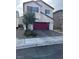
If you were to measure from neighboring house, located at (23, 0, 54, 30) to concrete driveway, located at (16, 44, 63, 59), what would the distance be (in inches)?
6.7

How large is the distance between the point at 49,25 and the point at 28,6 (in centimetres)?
25

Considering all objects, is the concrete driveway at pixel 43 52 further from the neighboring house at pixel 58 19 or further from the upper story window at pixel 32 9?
the upper story window at pixel 32 9

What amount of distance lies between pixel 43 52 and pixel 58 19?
0.31m

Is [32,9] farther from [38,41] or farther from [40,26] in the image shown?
[38,41]

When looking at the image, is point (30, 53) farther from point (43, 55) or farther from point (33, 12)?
point (33, 12)

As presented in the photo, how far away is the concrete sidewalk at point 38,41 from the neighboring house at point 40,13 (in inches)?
3.7

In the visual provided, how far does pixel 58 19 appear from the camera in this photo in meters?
1.09

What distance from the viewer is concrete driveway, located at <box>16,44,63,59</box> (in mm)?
1044

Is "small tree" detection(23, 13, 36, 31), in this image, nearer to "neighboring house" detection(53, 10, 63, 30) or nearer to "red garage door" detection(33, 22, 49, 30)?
"red garage door" detection(33, 22, 49, 30)

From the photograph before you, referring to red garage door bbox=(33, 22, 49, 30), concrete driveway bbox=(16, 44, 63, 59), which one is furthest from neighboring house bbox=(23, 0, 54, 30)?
concrete driveway bbox=(16, 44, 63, 59)

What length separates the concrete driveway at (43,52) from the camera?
1.04 metres

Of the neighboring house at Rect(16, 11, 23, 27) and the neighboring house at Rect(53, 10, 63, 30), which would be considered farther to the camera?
the neighboring house at Rect(53, 10, 63, 30)

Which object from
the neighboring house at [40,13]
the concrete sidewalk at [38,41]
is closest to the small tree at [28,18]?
the neighboring house at [40,13]

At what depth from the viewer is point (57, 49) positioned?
111cm
